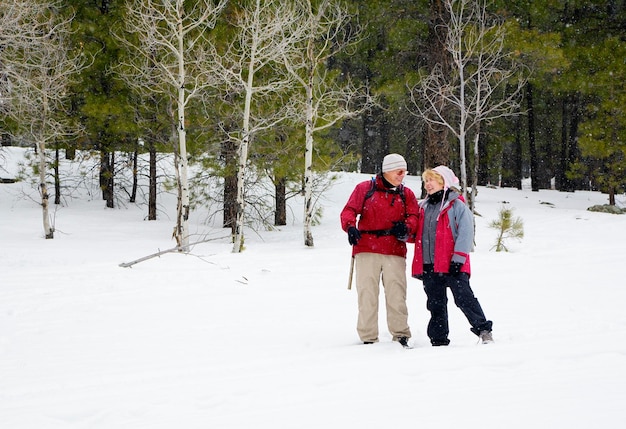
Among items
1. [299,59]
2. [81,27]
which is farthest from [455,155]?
[81,27]

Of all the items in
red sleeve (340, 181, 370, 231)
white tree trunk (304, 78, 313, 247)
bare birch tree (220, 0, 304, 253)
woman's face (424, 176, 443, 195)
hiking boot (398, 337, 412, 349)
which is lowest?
hiking boot (398, 337, 412, 349)

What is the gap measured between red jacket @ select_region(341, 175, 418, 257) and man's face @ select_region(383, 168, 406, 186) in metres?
0.09

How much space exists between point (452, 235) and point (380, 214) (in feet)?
2.15

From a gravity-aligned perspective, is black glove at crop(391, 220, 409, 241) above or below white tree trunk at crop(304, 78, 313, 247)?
below

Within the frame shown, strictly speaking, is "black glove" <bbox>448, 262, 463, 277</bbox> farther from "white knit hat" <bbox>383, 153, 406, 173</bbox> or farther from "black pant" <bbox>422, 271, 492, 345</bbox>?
"white knit hat" <bbox>383, 153, 406, 173</bbox>

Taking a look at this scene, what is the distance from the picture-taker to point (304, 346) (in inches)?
203

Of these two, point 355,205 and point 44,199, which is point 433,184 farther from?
point 44,199

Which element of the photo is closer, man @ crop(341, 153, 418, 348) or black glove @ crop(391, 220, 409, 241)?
black glove @ crop(391, 220, 409, 241)

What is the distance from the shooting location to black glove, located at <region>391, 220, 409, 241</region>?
4844 millimetres

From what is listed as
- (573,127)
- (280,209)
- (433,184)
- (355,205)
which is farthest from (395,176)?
(573,127)

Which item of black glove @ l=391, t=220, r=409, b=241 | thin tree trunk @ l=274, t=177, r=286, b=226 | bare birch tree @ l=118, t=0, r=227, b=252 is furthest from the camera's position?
thin tree trunk @ l=274, t=177, r=286, b=226

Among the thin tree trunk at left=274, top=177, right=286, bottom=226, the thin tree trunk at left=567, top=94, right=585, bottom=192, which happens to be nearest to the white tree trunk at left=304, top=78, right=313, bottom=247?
the thin tree trunk at left=274, top=177, right=286, bottom=226

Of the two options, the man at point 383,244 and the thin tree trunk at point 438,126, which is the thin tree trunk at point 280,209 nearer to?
the thin tree trunk at point 438,126

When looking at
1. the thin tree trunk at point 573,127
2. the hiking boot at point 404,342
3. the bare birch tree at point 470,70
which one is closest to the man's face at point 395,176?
the hiking boot at point 404,342
